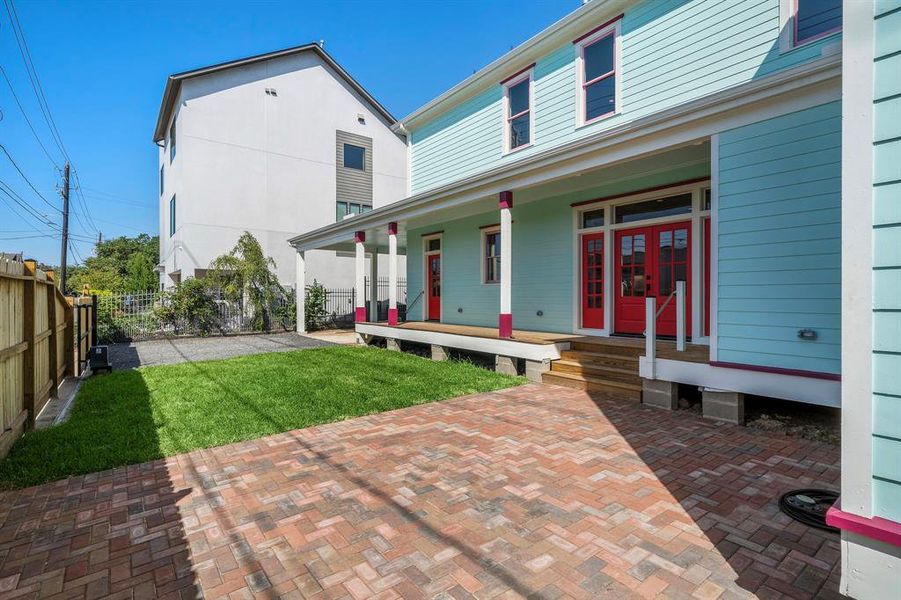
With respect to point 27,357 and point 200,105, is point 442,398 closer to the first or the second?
point 27,357

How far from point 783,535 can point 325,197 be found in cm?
1894

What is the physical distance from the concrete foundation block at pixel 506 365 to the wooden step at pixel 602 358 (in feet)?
3.07

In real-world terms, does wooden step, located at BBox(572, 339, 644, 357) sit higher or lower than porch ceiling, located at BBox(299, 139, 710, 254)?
lower

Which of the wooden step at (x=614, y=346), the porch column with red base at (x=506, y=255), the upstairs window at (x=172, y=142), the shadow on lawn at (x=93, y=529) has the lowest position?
the shadow on lawn at (x=93, y=529)

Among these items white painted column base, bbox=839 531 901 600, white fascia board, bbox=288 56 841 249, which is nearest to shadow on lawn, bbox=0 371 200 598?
white painted column base, bbox=839 531 901 600

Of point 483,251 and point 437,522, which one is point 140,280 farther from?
point 437,522

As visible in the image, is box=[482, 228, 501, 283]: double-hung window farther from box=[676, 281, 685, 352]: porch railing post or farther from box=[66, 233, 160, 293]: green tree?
box=[66, 233, 160, 293]: green tree

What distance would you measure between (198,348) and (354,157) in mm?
11835

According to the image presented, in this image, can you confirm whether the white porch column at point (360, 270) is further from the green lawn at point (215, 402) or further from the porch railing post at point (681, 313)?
the porch railing post at point (681, 313)

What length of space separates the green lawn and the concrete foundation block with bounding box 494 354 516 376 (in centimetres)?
22

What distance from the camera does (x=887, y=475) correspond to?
70.5 inches

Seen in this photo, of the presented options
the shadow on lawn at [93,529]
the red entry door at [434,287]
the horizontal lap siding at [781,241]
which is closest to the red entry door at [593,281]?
the horizontal lap siding at [781,241]

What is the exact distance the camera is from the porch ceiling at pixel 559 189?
624 centimetres

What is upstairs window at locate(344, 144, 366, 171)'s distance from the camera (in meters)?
20.2
